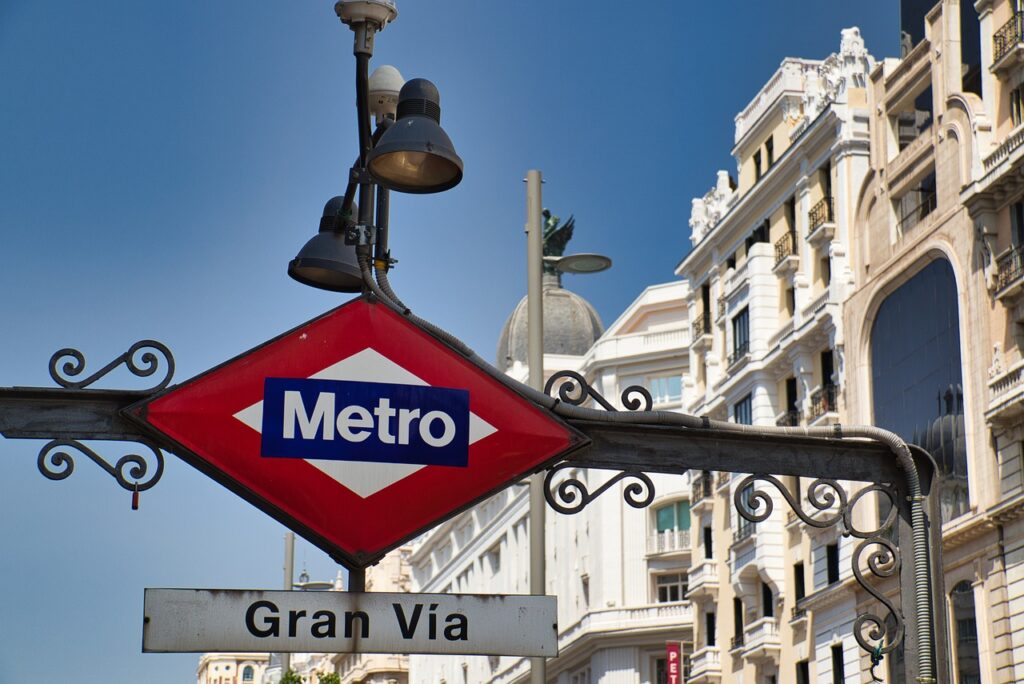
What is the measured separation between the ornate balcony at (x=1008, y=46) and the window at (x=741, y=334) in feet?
51.4

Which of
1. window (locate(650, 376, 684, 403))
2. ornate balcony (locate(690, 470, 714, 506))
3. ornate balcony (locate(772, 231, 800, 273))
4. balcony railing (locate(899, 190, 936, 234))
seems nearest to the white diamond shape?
balcony railing (locate(899, 190, 936, 234))

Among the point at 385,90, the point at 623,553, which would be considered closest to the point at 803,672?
the point at 623,553

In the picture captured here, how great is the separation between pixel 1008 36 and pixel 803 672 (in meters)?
19.2

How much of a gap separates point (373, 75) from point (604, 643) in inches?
2325

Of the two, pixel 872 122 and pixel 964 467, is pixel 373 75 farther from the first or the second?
pixel 872 122

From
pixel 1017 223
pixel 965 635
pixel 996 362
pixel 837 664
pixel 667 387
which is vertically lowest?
pixel 965 635

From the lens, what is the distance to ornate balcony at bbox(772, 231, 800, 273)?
48500mm

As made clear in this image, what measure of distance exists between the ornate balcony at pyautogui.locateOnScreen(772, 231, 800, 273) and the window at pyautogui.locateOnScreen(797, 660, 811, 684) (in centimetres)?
1126

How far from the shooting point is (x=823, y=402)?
45844 millimetres

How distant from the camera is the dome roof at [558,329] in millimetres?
94188

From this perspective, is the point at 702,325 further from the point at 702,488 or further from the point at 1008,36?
the point at 1008,36

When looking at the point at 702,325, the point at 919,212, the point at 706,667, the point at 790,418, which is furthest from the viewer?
the point at 702,325

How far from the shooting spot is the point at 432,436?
7.48 meters

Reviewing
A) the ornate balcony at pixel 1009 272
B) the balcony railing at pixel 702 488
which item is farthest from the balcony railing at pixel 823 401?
the ornate balcony at pixel 1009 272
